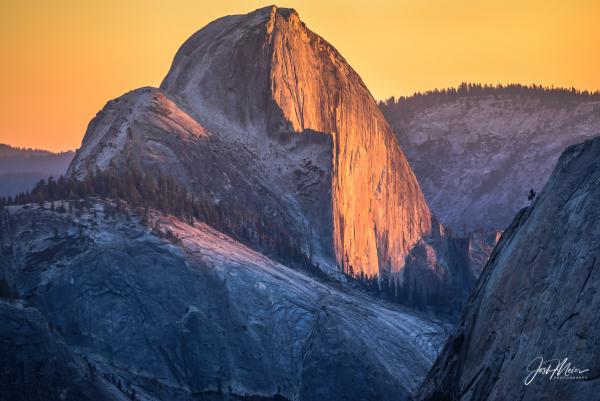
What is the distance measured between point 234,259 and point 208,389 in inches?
799

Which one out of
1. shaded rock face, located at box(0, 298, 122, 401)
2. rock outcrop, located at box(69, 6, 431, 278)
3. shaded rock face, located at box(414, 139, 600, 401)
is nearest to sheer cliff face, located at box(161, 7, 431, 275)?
rock outcrop, located at box(69, 6, 431, 278)

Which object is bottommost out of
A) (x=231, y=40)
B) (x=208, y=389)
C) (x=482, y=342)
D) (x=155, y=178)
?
(x=208, y=389)

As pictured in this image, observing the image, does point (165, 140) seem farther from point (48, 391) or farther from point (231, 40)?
point (48, 391)

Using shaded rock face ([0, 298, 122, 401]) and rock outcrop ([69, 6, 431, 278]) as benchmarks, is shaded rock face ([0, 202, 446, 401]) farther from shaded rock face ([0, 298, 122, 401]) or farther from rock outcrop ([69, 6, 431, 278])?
rock outcrop ([69, 6, 431, 278])

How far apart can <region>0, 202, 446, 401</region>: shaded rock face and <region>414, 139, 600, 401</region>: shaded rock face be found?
43.4 meters

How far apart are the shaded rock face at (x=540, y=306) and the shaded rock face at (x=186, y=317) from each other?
43.4 meters

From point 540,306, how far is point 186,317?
64.7 m

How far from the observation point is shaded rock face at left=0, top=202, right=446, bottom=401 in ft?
393

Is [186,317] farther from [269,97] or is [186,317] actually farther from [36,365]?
[269,97]

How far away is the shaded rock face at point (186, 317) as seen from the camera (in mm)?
119750

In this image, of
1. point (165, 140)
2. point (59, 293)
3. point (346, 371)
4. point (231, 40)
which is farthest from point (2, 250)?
point (231, 40)

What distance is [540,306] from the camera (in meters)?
64.4

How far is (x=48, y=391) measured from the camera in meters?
89.2

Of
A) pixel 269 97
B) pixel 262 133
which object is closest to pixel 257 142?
pixel 262 133
